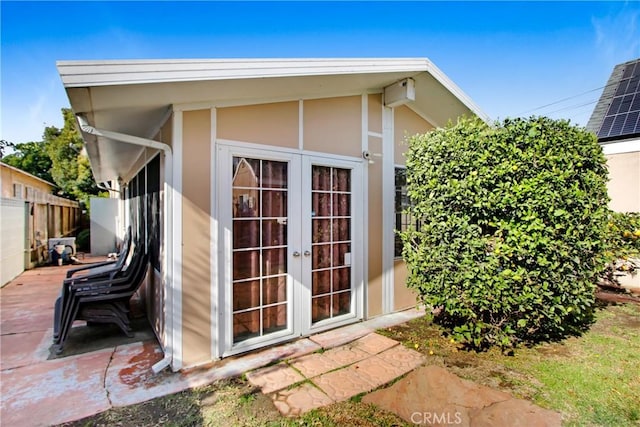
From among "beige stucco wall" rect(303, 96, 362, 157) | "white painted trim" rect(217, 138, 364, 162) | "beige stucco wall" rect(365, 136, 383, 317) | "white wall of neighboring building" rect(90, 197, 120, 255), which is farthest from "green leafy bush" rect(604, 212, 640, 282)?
"white wall of neighboring building" rect(90, 197, 120, 255)

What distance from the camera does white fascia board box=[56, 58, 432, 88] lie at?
2.45 m

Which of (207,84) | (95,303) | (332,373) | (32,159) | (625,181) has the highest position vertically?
(32,159)

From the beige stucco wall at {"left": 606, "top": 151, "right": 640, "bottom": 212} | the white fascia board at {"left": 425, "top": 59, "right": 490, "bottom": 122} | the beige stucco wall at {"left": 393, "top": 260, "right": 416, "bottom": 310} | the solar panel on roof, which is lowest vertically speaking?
the beige stucco wall at {"left": 393, "top": 260, "right": 416, "bottom": 310}

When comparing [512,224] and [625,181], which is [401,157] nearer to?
[512,224]

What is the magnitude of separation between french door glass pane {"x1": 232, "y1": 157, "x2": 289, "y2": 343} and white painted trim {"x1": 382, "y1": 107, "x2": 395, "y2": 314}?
186cm

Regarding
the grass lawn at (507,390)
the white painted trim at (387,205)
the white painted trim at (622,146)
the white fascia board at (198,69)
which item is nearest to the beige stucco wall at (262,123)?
the white fascia board at (198,69)

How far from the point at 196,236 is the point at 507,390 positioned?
349 centimetres

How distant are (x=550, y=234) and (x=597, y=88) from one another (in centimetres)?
1340

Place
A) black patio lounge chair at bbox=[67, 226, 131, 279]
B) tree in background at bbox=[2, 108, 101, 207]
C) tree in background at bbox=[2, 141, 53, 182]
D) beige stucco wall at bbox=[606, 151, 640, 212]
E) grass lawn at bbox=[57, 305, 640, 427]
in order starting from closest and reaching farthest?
1. grass lawn at bbox=[57, 305, 640, 427]
2. black patio lounge chair at bbox=[67, 226, 131, 279]
3. beige stucco wall at bbox=[606, 151, 640, 212]
4. tree in background at bbox=[2, 108, 101, 207]
5. tree in background at bbox=[2, 141, 53, 182]

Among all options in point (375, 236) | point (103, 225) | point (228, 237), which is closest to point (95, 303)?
point (228, 237)

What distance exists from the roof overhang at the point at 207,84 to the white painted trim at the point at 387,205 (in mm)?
620

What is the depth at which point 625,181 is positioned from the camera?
24.8ft

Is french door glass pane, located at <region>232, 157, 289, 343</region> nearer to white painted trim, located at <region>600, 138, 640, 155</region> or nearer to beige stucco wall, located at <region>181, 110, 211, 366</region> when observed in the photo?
beige stucco wall, located at <region>181, 110, 211, 366</region>

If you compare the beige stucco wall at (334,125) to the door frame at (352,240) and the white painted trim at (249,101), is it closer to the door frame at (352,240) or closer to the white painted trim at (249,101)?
the white painted trim at (249,101)
